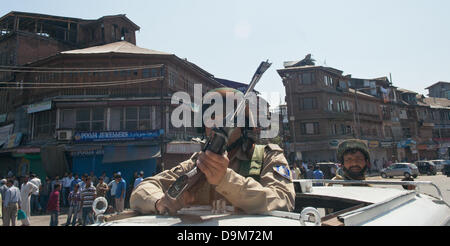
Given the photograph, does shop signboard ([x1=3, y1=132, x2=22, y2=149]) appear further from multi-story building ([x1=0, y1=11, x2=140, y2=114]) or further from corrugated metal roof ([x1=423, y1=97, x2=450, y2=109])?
corrugated metal roof ([x1=423, y1=97, x2=450, y2=109])

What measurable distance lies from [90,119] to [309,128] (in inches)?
957

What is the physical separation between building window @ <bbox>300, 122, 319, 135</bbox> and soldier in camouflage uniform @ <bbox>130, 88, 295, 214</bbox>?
33.5m

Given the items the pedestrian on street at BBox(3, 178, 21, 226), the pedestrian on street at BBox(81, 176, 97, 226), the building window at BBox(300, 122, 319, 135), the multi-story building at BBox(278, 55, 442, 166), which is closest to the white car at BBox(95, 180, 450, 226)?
the pedestrian on street at BBox(81, 176, 97, 226)

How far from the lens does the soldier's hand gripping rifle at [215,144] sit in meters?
1.69

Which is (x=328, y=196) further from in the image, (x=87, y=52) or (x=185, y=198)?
(x=87, y=52)

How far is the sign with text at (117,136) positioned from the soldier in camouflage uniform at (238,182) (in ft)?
57.0

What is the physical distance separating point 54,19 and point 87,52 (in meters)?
10.4

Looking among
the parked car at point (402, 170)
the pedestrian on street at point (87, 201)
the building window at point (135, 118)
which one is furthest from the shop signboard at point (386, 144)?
the pedestrian on street at point (87, 201)

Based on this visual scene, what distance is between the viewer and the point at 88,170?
19.0m

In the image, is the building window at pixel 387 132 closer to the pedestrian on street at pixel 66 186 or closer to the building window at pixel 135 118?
the building window at pixel 135 118

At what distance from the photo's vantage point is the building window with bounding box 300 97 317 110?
34.8 metres
